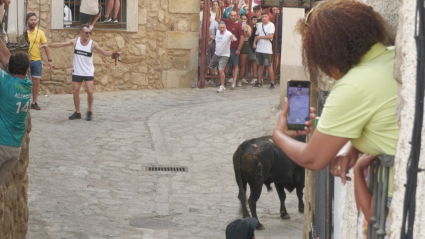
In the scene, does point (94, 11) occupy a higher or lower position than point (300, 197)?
higher

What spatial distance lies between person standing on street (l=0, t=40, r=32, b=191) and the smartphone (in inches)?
139

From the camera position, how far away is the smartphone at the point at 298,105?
298cm

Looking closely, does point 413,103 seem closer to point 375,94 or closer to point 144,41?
point 375,94

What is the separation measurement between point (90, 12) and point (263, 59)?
4.39 meters

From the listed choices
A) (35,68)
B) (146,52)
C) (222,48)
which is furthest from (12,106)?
(222,48)

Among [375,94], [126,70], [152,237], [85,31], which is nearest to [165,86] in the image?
[126,70]

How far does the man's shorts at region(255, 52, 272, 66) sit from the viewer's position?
1758 centimetres

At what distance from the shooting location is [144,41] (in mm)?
17266

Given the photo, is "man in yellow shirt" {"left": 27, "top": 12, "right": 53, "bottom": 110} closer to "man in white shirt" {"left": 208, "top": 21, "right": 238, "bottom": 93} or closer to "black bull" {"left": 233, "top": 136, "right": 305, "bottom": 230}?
"man in white shirt" {"left": 208, "top": 21, "right": 238, "bottom": 93}

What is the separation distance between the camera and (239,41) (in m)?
17.7

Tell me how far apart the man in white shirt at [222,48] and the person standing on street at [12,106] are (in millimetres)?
11161

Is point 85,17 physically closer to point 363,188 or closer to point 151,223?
point 151,223

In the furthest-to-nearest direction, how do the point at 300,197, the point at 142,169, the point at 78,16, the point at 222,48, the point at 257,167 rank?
the point at 222,48, the point at 78,16, the point at 142,169, the point at 300,197, the point at 257,167

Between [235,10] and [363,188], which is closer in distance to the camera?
[363,188]
